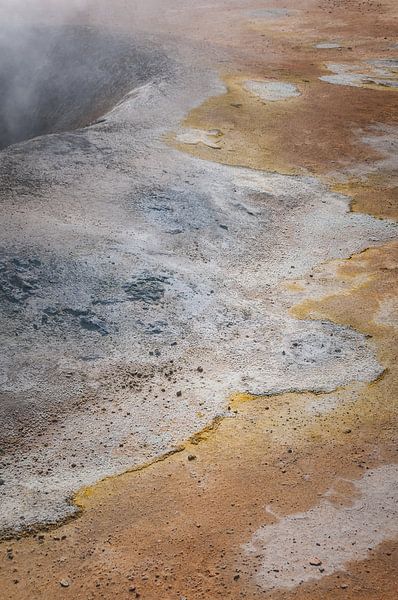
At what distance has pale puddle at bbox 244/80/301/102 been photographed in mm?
11656

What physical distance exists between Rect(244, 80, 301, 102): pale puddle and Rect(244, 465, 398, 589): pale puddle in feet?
26.7

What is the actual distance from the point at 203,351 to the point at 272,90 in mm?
7136

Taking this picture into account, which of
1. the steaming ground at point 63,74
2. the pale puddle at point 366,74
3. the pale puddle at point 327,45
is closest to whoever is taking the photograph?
the pale puddle at point 366,74

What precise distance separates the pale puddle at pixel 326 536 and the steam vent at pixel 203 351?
0.01 m

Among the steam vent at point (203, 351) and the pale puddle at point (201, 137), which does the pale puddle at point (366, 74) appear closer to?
the steam vent at point (203, 351)

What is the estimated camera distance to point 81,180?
8.30m

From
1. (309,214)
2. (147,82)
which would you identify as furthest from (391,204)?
(147,82)

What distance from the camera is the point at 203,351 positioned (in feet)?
19.9

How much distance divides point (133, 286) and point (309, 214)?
2.84 m

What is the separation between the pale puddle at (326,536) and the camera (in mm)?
4191

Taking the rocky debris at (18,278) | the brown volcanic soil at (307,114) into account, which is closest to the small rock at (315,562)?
the rocky debris at (18,278)

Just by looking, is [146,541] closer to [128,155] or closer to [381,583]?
[381,583]

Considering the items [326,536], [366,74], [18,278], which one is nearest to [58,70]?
[366,74]

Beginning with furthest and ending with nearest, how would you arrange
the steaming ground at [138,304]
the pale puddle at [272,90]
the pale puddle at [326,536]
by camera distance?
1. the pale puddle at [272,90]
2. the steaming ground at [138,304]
3. the pale puddle at [326,536]
